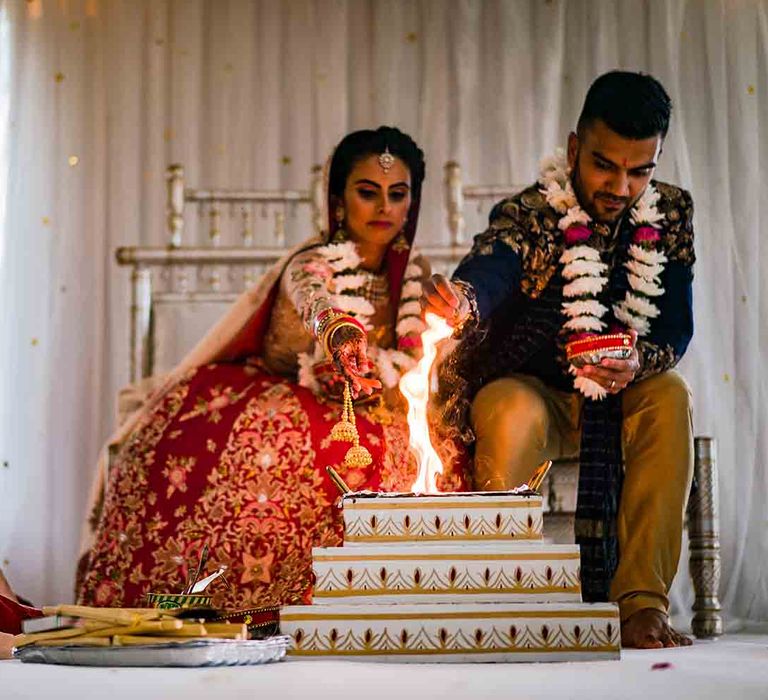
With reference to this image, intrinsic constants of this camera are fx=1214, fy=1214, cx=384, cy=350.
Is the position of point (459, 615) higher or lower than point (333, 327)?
lower

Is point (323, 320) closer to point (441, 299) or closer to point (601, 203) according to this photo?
point (441, 299)

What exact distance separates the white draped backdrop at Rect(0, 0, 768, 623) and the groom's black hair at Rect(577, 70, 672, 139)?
43.6 inches

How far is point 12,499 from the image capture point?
165 inches

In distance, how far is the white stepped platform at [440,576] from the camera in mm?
1682

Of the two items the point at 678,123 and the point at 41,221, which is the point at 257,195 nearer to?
the point at 41,221

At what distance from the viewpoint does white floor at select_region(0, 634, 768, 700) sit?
1262 mm

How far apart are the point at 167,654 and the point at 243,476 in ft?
4.19

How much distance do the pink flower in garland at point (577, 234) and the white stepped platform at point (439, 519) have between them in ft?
4.50

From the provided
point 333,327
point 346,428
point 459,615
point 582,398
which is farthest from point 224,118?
point 459,615

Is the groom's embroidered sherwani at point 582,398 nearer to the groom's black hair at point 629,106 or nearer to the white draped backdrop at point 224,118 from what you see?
the groom's black hair at point 629,106

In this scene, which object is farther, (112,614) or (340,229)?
(340,229)

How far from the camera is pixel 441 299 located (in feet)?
8.27

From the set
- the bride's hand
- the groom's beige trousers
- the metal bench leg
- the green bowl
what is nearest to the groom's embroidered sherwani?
the groom's beige trousers

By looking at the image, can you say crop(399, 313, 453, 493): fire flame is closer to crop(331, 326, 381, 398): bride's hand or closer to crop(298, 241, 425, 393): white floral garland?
crop(331, 326, 381, 398): bride's hand
